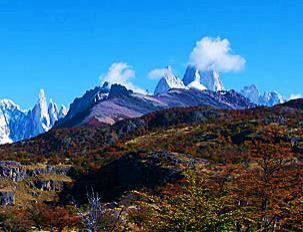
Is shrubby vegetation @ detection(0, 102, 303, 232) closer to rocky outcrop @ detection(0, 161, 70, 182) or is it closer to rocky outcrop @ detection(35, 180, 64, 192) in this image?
rocky outcrop @ detection(35, 180, 64, 192)

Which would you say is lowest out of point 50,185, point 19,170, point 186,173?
point 186,173


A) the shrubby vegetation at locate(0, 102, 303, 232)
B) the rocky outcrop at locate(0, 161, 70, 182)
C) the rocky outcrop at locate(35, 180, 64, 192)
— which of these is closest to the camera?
the shrubby vegetation at locate(0, 102, 303, 232)

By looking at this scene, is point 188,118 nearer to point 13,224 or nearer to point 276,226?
point 13,224

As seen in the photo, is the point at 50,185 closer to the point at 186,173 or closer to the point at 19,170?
the point at 19,170

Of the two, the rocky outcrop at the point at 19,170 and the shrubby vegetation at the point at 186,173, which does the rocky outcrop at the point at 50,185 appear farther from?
the shrubby vegetation at the point at 186,173

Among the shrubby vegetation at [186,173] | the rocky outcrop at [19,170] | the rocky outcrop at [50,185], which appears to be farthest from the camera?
the rocky outcrop at [50,185]

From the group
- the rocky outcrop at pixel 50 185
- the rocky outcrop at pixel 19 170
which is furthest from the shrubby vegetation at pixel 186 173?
the rocky outcrop at pixel 19 170

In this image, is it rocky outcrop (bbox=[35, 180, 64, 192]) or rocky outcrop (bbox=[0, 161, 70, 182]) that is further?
rocky outcrop (bbox=[35, 180, 64, 192])

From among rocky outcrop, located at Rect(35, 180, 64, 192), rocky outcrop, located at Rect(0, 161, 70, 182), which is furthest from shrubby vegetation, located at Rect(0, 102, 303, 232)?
rocky outcrop, located at Rect(0, 161, 70, 182)

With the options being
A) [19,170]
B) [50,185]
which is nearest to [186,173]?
[50,185]

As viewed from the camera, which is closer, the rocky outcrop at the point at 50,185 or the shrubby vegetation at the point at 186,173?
the shrubby vegetation at the point at 186,173

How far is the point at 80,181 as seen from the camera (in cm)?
10325

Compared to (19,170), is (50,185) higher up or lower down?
lower down

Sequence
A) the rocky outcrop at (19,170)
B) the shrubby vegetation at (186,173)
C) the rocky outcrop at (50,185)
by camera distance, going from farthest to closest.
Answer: the rocky outcrop at (50,185), the rocky outcrop at (19,170), the shrubby vegetation at (186,173)
